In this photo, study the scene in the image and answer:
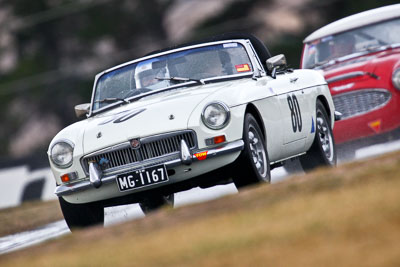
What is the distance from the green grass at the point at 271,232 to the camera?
4.35 meters

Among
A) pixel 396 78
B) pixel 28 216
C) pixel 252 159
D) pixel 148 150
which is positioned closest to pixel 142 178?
pixel 148 150

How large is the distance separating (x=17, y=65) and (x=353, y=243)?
Result: 28.3 m

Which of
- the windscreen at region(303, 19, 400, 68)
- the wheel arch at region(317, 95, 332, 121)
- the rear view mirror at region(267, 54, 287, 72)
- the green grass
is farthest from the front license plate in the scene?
the windscreen at region(303, 19, 400, 68)

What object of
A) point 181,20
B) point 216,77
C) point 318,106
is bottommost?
point 181,20

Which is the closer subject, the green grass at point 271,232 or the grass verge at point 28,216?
the green grass at point 271,232

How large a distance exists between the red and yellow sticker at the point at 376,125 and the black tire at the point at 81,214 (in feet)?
15.7

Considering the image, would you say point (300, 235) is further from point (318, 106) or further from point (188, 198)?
point (188, 198)

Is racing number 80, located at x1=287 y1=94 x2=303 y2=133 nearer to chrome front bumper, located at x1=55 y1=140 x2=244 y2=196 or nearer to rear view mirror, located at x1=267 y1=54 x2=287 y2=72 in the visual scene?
rear view mirror, located at x1=267 y1=54 x2=287 y2=72

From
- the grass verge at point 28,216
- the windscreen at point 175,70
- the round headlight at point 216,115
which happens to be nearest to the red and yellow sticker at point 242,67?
the windscreen at point 175,70

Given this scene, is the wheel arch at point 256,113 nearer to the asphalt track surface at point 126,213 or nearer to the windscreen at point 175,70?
the asphalt track surface at point 126,213

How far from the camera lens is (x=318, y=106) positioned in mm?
10156

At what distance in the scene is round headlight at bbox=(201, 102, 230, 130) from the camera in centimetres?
768

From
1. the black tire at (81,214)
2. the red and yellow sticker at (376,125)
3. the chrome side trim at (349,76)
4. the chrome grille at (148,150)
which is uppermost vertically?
the chrome grille at (148,150)

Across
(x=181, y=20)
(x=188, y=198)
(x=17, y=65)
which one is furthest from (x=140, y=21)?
(x=188, y=198)
